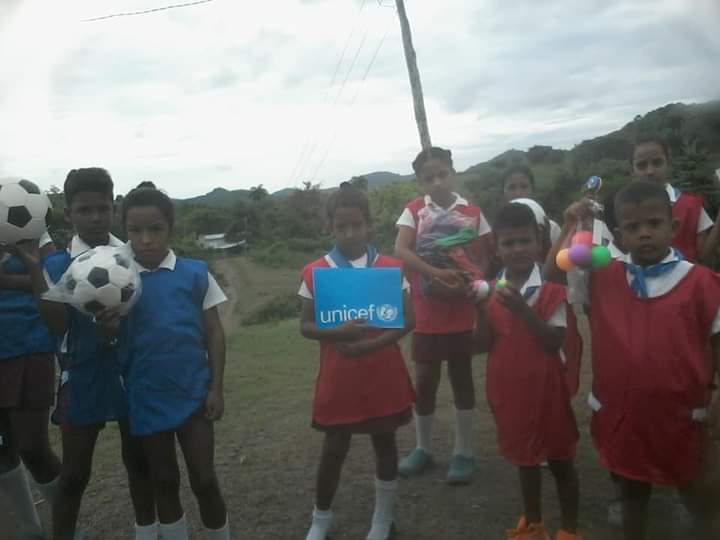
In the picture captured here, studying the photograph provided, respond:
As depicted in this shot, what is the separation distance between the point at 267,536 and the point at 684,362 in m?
2.20

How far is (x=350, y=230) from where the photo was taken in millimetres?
3104

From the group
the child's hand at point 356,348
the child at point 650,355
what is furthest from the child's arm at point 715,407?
the child's hand at point 356,348

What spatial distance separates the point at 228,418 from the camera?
5676 millimetres

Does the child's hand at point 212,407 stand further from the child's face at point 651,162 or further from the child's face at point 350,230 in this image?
the child's face at point 651,162

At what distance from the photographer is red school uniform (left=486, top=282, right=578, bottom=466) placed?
2760mm

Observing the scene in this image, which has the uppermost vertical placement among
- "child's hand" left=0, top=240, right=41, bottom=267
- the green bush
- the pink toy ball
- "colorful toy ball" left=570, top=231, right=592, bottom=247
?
"child's hand" left=0, top=240, right=41, bottom=267

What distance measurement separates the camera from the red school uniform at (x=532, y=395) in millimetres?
2760

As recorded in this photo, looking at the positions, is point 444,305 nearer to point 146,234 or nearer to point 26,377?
point 146,234

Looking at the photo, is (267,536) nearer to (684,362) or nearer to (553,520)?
(553,520)

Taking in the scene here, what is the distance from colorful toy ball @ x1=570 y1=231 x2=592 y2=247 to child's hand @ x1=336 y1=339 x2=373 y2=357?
0.99 meters

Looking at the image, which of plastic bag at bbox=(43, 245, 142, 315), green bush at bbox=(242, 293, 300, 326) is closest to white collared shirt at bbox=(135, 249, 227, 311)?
plastic bag at bbox=(43, 245, 142, 315)

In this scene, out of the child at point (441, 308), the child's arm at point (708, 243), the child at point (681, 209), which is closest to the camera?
the child's arm at point (708, 243)

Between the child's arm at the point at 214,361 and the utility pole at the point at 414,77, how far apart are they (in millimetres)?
9754

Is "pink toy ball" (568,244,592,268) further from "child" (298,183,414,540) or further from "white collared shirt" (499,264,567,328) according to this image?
"child" (298,183,414,540)
